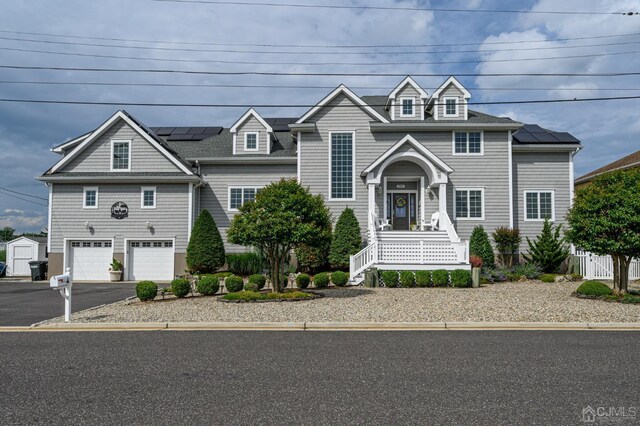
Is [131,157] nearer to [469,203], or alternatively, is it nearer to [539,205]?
[469,203]

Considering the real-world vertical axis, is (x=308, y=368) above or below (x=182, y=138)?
below

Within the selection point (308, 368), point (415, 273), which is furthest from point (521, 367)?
point (415, 273)

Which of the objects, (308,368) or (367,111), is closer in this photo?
(308,368)

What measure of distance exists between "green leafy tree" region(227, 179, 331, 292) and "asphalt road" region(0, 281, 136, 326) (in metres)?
4.97

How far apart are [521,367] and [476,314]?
14.5 feet

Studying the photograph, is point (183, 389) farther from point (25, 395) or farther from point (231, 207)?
point (231, 207)

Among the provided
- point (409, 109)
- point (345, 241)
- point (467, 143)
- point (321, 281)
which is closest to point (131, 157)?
point (345, 241)

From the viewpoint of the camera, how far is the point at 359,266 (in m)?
17.8

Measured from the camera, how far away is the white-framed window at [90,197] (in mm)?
22828

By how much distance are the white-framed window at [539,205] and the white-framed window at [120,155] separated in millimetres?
20050

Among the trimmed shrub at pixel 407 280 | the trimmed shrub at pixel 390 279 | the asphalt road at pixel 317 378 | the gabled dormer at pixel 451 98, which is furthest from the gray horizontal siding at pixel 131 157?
the asphalt road at pixel 317 378

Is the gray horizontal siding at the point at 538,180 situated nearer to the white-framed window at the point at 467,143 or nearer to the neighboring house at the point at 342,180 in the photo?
the neighboring house at the point at 342,180

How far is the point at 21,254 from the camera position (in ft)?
94.8

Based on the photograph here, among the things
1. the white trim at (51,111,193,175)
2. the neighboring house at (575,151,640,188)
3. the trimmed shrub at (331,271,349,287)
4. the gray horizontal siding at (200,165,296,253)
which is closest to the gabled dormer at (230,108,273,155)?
the gray horizontal siding at (200,165,296,253)
